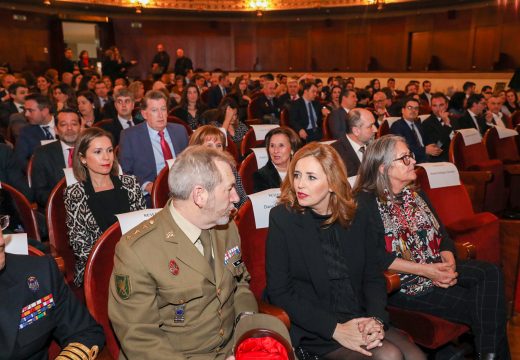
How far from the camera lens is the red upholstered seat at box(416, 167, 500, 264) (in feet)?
9.42

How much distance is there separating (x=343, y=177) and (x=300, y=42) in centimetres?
1715

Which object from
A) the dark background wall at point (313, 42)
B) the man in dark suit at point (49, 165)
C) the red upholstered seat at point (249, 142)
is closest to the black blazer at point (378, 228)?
the man in dark suit at point (49, 165)

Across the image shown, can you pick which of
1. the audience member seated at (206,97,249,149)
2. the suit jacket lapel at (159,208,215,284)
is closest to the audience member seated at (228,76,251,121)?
the audience member seated at (206,97,249,149)

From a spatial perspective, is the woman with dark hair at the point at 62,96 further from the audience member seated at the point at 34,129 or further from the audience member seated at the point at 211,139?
the audience member seated at the point at 211,139

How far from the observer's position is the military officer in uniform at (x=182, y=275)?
4.97ft

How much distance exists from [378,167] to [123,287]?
5.23 feet

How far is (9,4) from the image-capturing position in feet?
41.6

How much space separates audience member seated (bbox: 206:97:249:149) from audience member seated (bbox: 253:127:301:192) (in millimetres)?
1909

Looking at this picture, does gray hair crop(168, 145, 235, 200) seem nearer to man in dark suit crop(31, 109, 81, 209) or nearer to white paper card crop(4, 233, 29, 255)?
white paper card crop(4, 233, 29, 255)

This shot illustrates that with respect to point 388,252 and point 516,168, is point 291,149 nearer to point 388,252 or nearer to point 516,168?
point 388,252

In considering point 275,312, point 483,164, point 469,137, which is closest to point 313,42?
point 469,137

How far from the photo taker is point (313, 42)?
710 inches

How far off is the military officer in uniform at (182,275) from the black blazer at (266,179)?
60.2 inches

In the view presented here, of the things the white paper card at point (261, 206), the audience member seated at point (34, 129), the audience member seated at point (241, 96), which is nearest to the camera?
the white paper card at point (261, 206)
